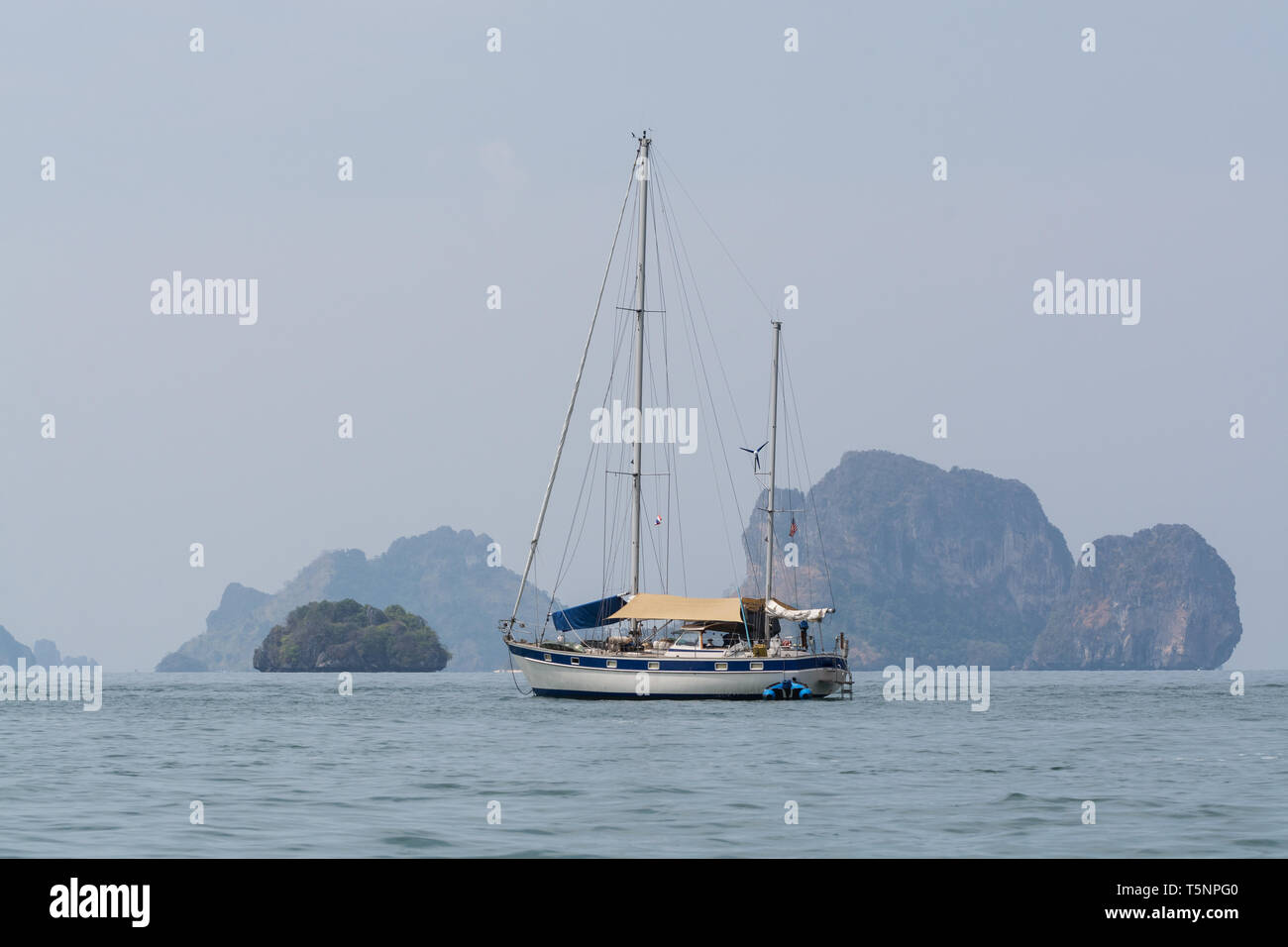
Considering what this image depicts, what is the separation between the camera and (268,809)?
1267 inches

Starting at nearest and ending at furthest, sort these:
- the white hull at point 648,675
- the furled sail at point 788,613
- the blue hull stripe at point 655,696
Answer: the white hull at point 648,675
the blue hull stripe at point 655,696
the furled sail at point 788,613

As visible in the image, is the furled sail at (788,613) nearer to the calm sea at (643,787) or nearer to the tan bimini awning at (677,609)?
the tan bimini awning at (677,609)

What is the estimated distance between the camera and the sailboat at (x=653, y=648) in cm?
8231

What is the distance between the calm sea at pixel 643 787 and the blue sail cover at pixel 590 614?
36.8 ft

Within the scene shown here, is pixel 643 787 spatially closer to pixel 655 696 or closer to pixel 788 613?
pixel 655 696

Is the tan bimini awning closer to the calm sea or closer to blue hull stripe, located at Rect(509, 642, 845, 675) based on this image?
blue hull stripe, located at Rect(509, 642, 845, 675)

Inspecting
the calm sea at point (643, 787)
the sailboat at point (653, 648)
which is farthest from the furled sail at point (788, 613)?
the calm sea at point (643, 787)

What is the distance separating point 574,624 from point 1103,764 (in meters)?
42.2

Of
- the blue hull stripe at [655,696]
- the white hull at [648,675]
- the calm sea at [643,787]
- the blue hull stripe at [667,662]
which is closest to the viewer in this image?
the calm sea at [643,787]

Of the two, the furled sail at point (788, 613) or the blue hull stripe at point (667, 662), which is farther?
the furled sail at point (788, 613)
